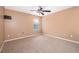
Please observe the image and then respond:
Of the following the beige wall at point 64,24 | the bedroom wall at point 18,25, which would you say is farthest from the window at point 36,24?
the beige wall at point 64,24

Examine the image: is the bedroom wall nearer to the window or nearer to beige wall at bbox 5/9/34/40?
beige wall at bbox 5/9/34/40

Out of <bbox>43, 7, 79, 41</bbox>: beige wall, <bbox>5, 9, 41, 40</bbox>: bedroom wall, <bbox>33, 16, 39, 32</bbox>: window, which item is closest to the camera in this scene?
<bbox>43, 7, 79, 41</bbox>: beige wall

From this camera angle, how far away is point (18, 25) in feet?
14.0

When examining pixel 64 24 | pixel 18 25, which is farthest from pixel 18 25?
pixel 64 24

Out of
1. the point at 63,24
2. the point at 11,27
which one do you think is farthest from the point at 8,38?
the point at 63,24

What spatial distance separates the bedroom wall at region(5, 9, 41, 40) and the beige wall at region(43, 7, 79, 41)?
33.4 inches

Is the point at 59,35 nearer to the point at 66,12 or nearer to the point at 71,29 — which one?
the point at 71,29

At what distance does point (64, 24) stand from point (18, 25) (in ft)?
7.89

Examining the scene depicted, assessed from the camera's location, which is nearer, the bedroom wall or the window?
the bedroom wall

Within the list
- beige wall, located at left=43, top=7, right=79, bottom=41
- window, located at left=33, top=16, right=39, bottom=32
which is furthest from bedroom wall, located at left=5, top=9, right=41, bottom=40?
beige wall, located at left=43, top=7, right=79, bottom=41

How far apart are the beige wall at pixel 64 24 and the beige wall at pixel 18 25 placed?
33.4 inches

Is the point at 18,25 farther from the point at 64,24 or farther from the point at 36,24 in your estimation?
Answer: the point at 64,24

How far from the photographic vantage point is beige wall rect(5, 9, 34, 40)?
151 inches
